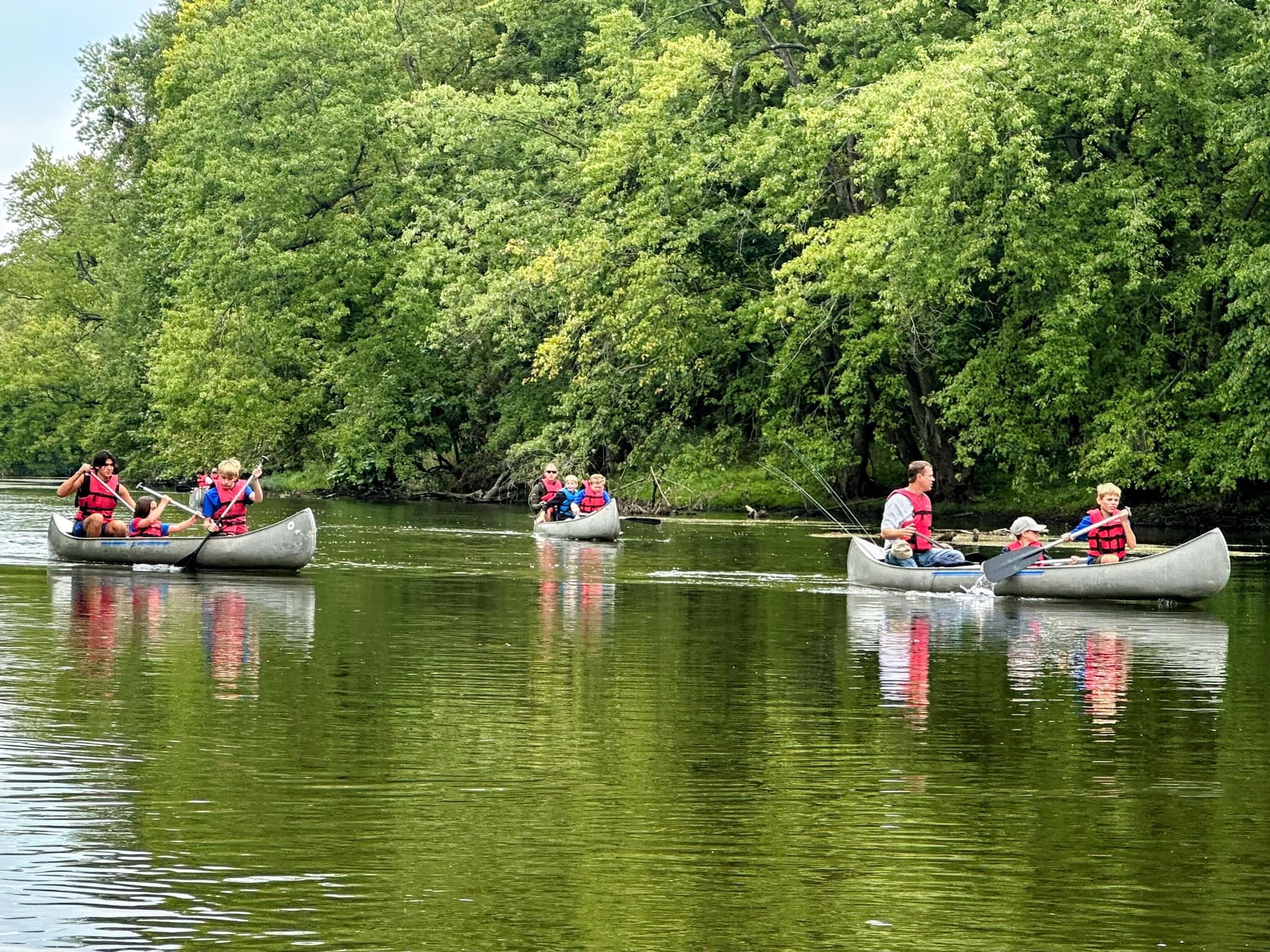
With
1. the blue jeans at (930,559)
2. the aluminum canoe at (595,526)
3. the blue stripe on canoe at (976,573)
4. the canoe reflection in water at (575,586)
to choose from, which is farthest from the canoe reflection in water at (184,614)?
the aluminum canoe at (595,526)

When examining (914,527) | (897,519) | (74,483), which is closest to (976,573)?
(914,527)

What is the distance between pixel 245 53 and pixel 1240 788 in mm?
50621

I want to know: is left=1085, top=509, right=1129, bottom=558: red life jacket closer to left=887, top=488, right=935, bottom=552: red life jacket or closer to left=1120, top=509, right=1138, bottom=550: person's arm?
left=1120, top=509, right=1138, bottom=550: person's arm

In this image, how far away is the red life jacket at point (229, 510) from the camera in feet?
81.3

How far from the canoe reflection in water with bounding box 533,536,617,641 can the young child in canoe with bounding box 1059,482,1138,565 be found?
540cm

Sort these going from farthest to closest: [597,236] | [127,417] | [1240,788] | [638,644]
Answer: [127,417], [597,236], [638,644], [1240,788]

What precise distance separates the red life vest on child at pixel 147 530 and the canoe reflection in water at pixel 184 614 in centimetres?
61

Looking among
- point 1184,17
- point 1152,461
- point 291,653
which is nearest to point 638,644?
point 291,653

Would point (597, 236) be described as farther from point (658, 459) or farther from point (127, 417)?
point (127, 417)

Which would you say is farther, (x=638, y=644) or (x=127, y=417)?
(x=127, y=417)

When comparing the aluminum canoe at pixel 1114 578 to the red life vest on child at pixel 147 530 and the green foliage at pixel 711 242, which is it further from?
the green foliage at pixel 711 242

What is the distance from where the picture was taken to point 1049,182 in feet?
122

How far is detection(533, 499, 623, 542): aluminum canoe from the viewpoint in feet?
112

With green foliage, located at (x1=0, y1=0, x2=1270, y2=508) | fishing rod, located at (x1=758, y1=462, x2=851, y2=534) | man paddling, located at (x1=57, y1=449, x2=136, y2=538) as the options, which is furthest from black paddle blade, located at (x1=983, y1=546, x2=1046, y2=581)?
green foliage, located at (x1=0, y1=0, x2=1270, y2=508)
